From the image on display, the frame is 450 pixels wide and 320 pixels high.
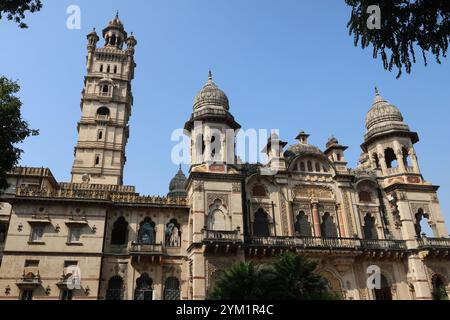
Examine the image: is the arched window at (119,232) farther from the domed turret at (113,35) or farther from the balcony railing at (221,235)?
the domed turret at (113,35)

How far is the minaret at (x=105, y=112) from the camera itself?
36094 mm

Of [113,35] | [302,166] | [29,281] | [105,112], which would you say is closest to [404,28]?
[302,166]

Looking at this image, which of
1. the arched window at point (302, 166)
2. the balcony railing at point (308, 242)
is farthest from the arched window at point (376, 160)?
the balcony railing at point (308, 242)

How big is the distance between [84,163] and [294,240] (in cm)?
2159

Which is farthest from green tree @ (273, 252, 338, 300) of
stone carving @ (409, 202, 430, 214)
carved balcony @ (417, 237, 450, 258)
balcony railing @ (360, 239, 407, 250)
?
stone carving @ (409, 202, 430, 214)

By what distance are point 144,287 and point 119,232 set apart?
4.27 m

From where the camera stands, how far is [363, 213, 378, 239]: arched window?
93.2 ft

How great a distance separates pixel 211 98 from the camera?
97.2ft

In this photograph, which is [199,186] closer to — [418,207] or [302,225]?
[302,225]
